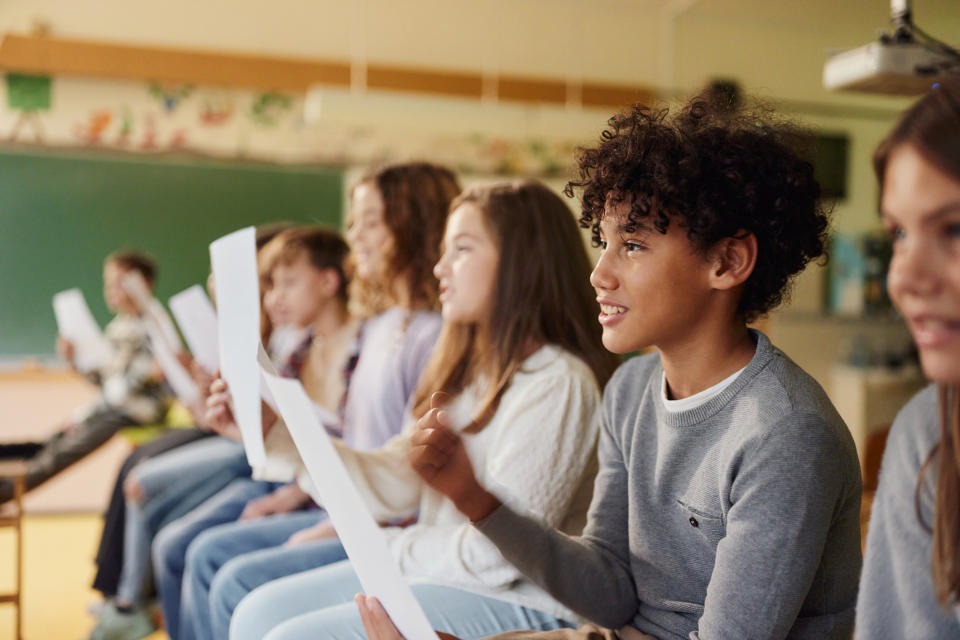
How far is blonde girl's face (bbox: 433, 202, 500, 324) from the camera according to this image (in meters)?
1.45

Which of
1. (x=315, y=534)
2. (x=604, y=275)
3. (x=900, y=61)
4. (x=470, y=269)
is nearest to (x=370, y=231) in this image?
(x=470, y=269)

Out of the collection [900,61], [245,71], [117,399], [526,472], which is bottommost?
[117,399]

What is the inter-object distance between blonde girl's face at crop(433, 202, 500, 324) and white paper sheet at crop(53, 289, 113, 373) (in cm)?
241

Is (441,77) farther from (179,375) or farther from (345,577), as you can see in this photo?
(345,577)

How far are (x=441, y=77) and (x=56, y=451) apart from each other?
257 cm

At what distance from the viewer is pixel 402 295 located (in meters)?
1.97

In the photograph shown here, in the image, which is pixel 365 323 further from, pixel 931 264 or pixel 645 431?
pixel 931 264

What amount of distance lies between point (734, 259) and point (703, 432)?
21cm

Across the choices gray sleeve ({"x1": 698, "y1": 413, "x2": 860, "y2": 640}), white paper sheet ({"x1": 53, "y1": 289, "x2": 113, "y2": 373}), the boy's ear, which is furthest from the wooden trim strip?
gray sleeve ({"x1": 698, "y1": 413, "x2": 860, "y2": 640})

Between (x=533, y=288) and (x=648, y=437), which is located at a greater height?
(x=533, y=288)

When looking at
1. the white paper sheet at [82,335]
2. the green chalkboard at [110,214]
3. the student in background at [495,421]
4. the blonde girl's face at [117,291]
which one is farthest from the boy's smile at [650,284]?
the green chalkboard at [110,214]

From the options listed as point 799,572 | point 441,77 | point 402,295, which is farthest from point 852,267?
point 799,572

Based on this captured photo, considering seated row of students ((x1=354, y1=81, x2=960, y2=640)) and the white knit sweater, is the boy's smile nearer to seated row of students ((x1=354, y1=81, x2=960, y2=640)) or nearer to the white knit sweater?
seated row of students ((x1=354, y1=81, x2=960, y2=640))

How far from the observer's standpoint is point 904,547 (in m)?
0.66
